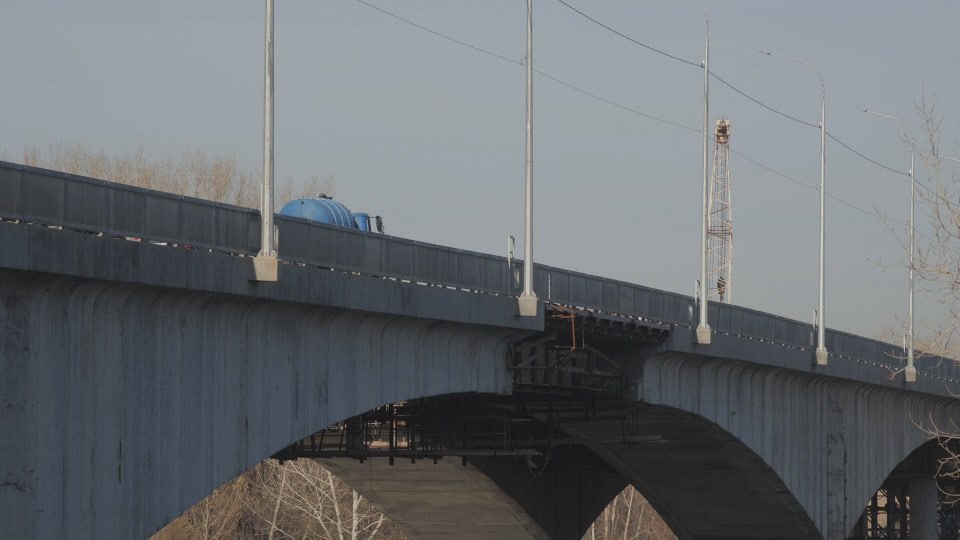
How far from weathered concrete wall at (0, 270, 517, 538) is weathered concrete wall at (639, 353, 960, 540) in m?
16.7

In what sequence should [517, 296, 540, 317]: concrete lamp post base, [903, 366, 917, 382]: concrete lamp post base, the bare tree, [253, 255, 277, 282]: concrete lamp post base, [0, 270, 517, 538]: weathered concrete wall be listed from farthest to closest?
the bare tree, [903, 366, 917, 382]: concrete lamp post base, [517, 296, 540, 317]: concrete lamp post base, [253, 255, 277, 282]: concrete lamp post base, [0, 270, 517, 538]: weathered concrete wall

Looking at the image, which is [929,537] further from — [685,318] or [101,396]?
[101,396]

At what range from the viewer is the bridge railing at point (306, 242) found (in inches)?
779

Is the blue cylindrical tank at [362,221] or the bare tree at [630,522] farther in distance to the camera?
the bare tree at [630,522]

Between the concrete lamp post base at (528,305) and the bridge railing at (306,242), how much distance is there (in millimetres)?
472

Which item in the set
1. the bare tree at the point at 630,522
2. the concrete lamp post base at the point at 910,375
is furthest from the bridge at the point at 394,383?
the bare tree at the point at 630,522

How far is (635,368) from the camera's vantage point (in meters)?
40.5

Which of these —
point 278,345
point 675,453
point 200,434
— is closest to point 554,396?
point 675,453

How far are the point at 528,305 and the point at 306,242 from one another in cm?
829

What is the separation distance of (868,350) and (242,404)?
36573 millimetres

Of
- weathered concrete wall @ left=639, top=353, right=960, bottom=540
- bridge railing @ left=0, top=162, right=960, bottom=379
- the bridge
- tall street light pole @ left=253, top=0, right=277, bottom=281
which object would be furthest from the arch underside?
tall street light pole @ left=253, top=0, right=277, bottom=281

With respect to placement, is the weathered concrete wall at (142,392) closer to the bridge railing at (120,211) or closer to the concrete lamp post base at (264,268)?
the concrete lamp post base at (264,268)

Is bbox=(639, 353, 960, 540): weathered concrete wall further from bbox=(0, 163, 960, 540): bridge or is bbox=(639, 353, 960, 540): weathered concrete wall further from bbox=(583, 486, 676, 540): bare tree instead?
bbox=(583, 486, 676, 540): bare tree

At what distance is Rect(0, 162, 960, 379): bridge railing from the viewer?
19.8m
